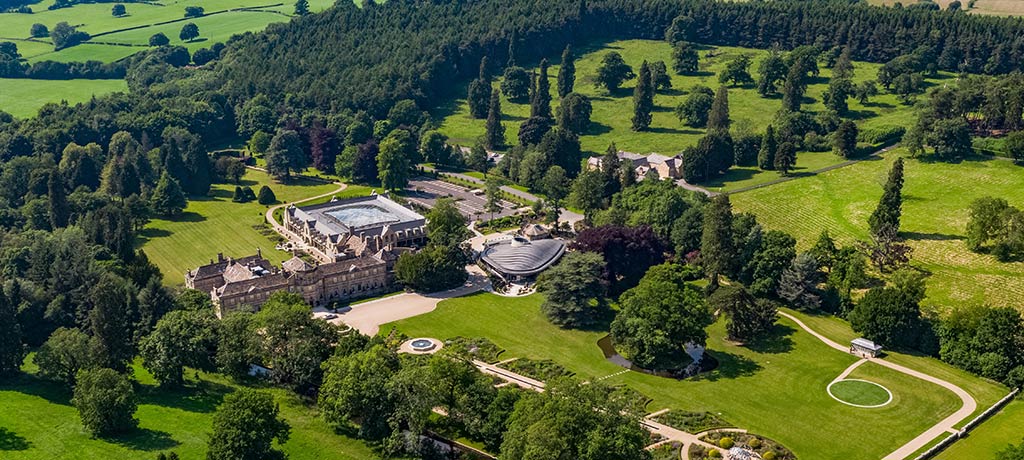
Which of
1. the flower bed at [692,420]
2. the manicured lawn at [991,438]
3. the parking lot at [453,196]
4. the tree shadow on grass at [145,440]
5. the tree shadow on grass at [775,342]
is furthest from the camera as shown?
the parking lot at [453,196]

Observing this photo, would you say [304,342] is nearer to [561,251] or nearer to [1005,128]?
[561,251]

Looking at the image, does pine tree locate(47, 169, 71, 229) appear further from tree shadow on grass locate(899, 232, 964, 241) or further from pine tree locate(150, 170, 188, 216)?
tree shadow on grass locate(899, 232, 964, 241)

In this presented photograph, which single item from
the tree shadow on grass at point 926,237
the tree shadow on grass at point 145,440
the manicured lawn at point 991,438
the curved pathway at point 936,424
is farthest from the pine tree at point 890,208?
the tree shadow on grass at point 145,440

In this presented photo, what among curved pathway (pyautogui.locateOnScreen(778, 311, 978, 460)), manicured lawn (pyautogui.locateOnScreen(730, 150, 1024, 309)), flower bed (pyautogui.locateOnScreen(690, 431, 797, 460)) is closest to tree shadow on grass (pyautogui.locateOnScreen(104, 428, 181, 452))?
flower bed (pyautogui.locateOnScreen(690, 431, 797, 460))

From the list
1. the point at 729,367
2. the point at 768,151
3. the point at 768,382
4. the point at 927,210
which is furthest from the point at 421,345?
the point at 768,151

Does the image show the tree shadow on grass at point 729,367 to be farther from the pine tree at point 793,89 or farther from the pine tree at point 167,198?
the pine tree at point 167,198

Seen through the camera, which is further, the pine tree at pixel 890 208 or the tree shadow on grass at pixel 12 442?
the pine tree at pixel 890 208
